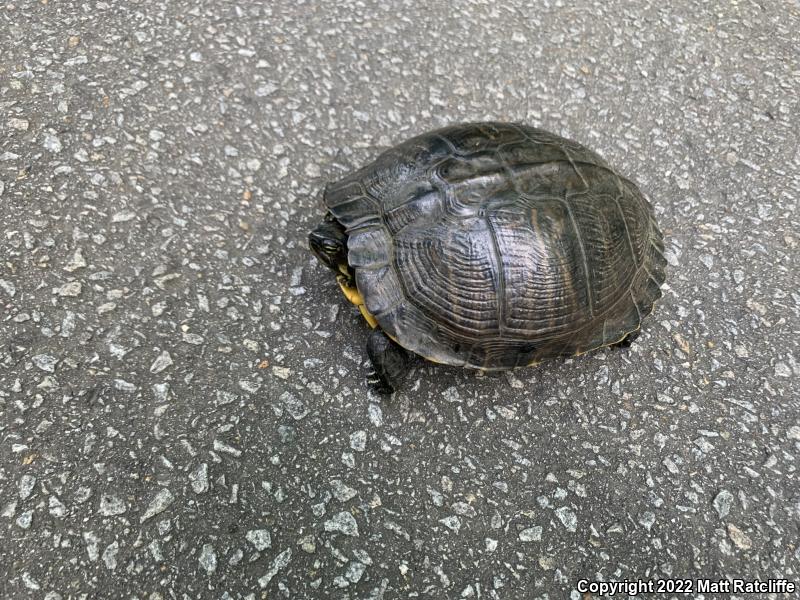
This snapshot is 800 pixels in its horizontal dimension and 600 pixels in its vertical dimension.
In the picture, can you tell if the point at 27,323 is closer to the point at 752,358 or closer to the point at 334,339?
the point at 334,339

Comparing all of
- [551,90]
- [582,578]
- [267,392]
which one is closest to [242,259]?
[267,392]

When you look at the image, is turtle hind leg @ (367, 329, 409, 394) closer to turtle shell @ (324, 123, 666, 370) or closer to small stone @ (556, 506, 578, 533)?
turtle shell @ (324, 123, 666, 370)

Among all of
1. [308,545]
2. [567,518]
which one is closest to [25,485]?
[308,545]

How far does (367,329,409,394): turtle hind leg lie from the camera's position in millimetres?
2574

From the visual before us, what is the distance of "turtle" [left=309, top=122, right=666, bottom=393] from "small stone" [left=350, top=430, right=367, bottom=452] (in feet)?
0.73

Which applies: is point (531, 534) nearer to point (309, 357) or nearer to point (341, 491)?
point (341, 491)

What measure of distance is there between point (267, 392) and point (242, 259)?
78cm

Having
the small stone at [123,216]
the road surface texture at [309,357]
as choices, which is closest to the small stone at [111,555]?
the road surface texture at [309,357]

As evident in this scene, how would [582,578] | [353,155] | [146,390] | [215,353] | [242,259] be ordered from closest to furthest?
[582,578], [146,390], [215,353], [242,259], [353,155]

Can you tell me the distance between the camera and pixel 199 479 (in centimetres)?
234

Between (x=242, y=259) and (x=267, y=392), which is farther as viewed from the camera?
(x=242, y=259)

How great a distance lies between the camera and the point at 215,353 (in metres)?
2.67

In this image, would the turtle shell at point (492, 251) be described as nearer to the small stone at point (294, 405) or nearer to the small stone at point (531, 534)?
the small stone at point (294, 405)

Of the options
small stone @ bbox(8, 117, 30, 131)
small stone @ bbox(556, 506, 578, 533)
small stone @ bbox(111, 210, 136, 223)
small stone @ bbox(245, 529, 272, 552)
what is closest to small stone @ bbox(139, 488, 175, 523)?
small stone @ bbox(245, 529, 272, 552)
